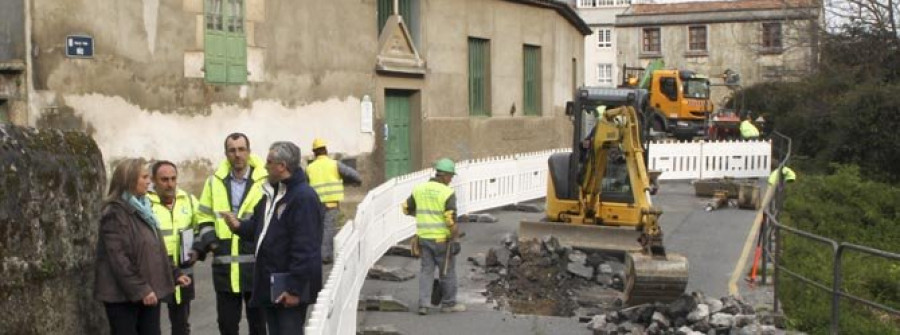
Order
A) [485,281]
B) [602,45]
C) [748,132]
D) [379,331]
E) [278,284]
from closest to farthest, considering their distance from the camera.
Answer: [278,284] → [379,331] → [485,281] → [748,132] → [602,45]

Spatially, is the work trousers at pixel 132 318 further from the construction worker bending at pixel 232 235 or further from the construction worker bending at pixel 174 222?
the construction worker bending at pixel 232 235

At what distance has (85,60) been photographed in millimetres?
13984

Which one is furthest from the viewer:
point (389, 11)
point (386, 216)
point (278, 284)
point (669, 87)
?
point (669, 87)

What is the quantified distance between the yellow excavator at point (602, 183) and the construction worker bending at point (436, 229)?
2.41 metres

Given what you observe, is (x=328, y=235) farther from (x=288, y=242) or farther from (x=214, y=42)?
(x=288, y=242)

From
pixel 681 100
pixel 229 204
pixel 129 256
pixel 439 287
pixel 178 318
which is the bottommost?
pixel 439 287

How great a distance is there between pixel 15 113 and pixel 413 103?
31.5ft

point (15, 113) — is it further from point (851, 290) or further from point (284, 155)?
point (851, 290)

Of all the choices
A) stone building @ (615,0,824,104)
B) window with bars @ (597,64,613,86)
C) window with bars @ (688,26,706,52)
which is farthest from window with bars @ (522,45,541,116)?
window with bars @ (597,64,613,86)

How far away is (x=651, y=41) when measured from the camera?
60531mm

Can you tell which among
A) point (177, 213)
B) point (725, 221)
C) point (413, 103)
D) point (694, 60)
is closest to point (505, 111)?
point (413, 103)

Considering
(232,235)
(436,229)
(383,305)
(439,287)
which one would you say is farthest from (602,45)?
(232,235)

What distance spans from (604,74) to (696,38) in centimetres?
622

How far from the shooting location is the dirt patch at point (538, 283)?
11062 millimetres
